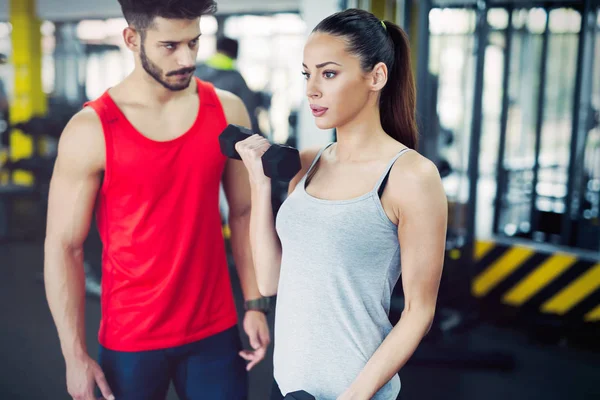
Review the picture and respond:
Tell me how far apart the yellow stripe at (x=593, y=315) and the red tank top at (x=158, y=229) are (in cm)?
271

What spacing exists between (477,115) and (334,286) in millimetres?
2472

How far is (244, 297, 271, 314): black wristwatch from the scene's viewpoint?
1.61 metres

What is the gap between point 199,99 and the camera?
1533 mm

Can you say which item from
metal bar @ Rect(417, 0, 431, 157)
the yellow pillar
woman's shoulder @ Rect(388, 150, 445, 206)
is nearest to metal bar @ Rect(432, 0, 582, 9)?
metal bar @ Rect(417, 0, 431, 157)

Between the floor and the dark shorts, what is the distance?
3.87 feet

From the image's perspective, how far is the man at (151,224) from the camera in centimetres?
141

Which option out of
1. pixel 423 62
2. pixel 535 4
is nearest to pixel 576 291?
pixel 423 62

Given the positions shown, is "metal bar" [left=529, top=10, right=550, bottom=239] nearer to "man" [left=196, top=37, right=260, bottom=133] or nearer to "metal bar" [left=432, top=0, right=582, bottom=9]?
"metal bar" [left=432, top=0, right=582, bottom=9]

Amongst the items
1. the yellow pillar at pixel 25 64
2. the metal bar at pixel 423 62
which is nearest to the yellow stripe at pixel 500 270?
the metal bar at pixel 423 62

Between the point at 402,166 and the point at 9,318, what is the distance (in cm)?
332

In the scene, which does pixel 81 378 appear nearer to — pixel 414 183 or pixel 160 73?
pixel 160 73

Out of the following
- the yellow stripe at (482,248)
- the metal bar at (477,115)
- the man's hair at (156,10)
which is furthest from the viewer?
the yellow stripe at (482,248)

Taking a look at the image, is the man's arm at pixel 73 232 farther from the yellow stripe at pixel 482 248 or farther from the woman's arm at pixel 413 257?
the yellow stripe at pixel 482 248

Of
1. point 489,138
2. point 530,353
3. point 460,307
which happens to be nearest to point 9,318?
point 460,307
